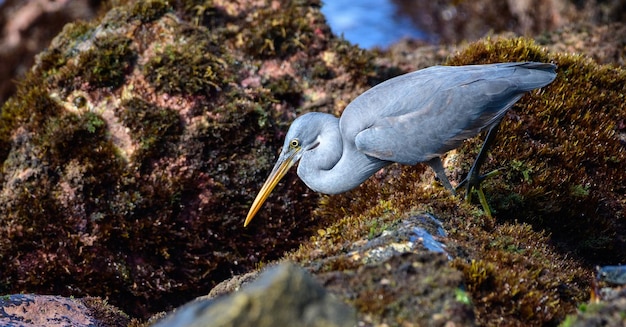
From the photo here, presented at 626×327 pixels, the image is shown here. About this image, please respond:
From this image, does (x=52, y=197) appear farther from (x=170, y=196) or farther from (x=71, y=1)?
(x=71, y=1)

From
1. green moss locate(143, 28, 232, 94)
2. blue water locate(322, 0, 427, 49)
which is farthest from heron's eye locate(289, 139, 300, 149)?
blue water locate(322, 0, 427, 49)

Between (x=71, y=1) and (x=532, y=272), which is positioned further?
(x=71, y=1)

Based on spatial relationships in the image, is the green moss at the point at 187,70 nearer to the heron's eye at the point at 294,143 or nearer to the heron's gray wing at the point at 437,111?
the heron's eye at the point at 294,143

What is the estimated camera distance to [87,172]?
609 centimetres

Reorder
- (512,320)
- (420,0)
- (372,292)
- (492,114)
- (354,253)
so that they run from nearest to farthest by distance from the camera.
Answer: (372,292), (512,320), (354,253), (492,114), (420,0)

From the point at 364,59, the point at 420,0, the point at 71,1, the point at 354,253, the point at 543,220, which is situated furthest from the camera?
the point at 420,0

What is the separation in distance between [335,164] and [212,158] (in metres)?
1.53

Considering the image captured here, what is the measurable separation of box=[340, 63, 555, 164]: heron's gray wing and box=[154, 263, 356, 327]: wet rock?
240cm

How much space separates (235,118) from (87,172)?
1473mm

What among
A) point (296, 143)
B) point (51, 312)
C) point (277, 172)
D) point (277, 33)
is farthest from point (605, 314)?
point (277, 33)

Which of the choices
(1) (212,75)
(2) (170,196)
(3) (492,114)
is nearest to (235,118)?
(1) (212,75)

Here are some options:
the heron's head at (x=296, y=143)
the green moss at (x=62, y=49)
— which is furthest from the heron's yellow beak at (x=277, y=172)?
the green moss at (x=62, y=49)

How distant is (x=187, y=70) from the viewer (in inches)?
253

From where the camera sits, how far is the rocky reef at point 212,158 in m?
5.57
